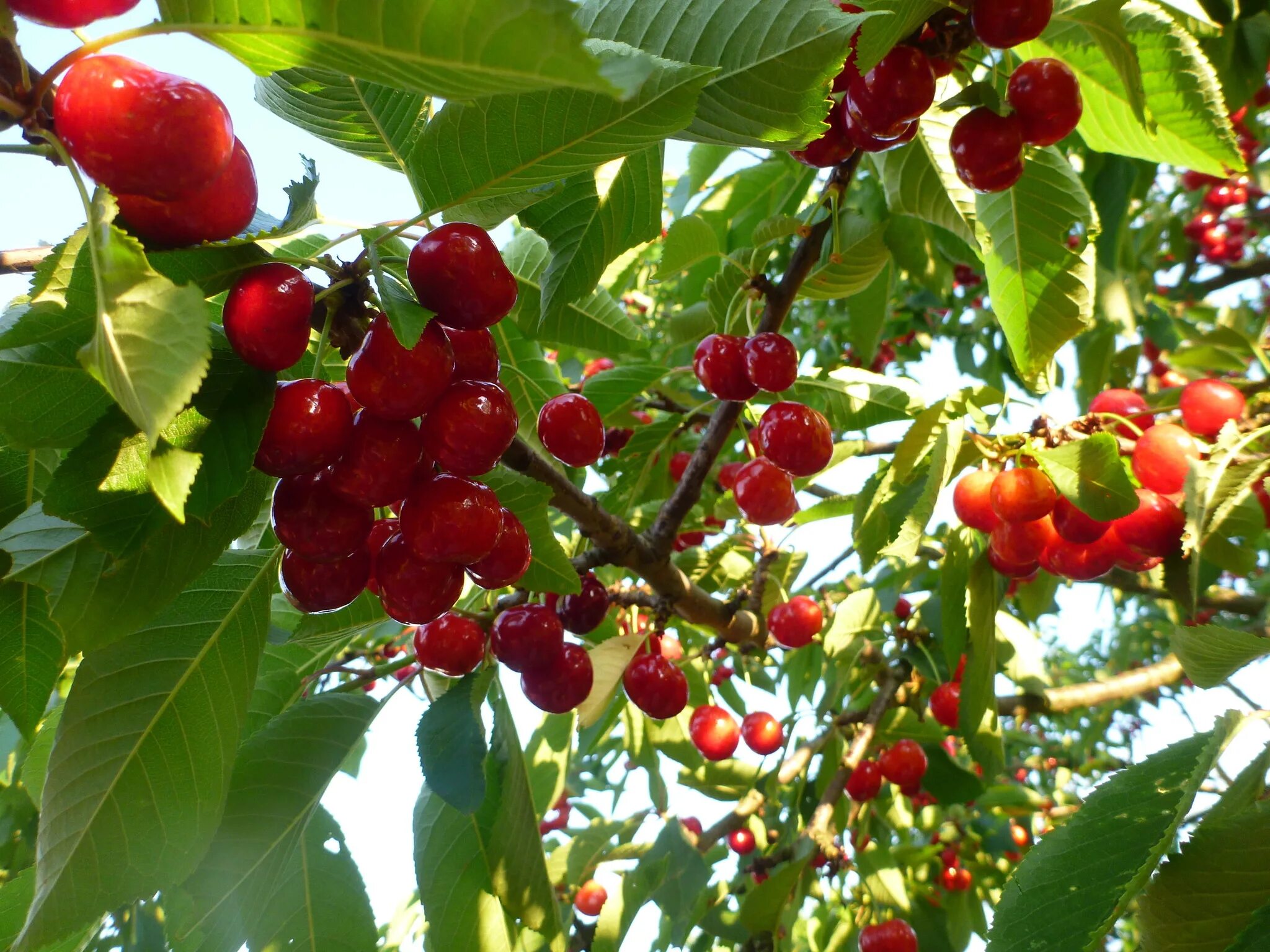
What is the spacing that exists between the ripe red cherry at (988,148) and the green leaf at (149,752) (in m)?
1.26

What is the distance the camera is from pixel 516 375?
1.58m

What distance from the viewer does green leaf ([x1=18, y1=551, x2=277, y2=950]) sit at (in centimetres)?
102

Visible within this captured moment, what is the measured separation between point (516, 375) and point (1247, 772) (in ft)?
4.37

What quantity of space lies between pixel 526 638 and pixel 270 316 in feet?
2.99

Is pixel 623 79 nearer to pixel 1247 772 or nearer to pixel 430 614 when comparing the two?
pixel 430 614

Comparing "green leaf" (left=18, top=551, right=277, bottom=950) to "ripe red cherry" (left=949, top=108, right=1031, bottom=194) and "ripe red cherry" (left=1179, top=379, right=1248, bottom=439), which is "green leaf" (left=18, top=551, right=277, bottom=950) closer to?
"ripe red cherry" (left=949, top=108, right=1031, bottom=194)

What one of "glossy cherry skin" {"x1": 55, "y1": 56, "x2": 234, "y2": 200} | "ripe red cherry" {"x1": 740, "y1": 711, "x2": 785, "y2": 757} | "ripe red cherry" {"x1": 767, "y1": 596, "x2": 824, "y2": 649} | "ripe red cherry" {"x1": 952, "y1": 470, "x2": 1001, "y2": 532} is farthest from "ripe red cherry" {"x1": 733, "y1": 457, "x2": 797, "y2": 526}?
"glossy cherry skin" {"x1": 55, "y1": 56, "x2": 234, "y2": 200}

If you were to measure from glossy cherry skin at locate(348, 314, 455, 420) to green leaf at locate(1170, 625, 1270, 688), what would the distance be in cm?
118

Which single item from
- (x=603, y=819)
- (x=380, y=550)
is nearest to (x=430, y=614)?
(x=380, y=550)

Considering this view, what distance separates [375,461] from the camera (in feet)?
3.06

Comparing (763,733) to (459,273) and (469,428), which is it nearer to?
(469,428)

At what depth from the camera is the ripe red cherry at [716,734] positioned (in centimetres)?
260

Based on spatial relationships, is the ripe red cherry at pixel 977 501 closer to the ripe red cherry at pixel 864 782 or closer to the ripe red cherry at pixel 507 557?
the ripe red cherry at pixel 507 557

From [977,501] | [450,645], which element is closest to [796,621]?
[977,501]
